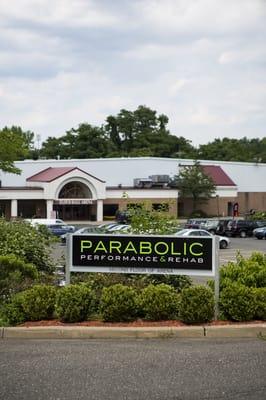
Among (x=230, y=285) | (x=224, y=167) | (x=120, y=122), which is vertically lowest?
(x=230, y=285)

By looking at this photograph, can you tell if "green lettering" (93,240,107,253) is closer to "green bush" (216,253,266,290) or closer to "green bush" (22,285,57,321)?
"green bush" (22,285,57,321)

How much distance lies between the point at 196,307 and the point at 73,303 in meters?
1.68

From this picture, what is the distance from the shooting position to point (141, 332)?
7.77 metres

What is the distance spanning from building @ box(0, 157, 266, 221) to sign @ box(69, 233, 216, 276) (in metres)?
59.7

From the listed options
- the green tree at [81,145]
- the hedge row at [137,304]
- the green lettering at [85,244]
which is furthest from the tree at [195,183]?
the hedge row at [137,304]

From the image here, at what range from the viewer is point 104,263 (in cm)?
913

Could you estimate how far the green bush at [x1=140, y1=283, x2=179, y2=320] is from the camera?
8.24m

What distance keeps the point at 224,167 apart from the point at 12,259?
82322 millimetres

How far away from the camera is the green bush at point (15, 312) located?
8352 mm

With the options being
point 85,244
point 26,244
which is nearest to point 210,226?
point 26,244

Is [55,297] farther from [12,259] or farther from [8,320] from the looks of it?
[12,259]

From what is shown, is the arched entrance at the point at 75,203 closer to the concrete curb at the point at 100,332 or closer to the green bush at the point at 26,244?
the green bush at the point at 26,244

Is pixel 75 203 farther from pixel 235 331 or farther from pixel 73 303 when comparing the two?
pixel 235 331

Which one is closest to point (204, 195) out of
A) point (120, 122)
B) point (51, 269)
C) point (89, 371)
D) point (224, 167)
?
point (224, 167)
